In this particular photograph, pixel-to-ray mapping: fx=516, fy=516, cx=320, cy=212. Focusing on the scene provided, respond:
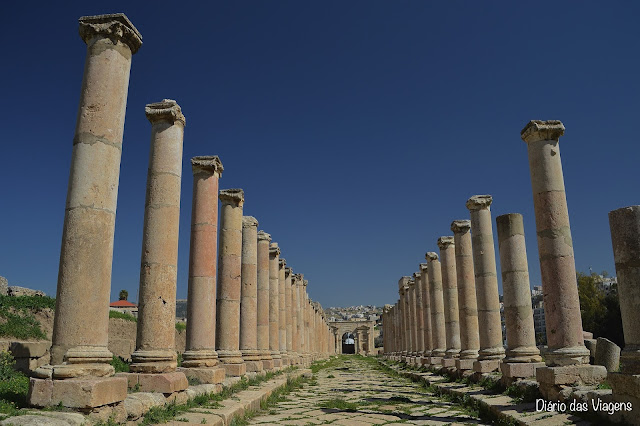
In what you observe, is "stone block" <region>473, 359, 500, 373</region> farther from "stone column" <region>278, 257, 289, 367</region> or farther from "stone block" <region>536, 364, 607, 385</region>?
"stone column" <region>278, 257, 289, 367</region>

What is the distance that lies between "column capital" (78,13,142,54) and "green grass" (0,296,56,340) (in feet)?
38.3

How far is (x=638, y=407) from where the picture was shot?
6.27 meters

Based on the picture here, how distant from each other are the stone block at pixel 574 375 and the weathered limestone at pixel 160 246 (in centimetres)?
664

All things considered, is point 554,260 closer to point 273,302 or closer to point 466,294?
point 466,294

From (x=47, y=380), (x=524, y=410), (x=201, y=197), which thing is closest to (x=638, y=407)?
(x=524, y=410)

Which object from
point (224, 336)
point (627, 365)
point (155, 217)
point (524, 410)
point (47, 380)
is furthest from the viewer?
point (224, 336)

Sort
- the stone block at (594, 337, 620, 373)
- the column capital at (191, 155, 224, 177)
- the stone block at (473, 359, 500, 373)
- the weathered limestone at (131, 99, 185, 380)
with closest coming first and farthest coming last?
1. the weathered limestone at (131, 99, 185, 380)
2. the column capital at (191, 155, 224, 177)
3. the stone block at (473, 359, 500, 373)
4. the stone block at (594, 337, 620, 373)

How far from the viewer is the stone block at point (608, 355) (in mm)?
14966

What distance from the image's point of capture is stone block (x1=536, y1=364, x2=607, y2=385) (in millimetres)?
8914

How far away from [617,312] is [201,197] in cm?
3453

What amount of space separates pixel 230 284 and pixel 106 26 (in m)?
8.48

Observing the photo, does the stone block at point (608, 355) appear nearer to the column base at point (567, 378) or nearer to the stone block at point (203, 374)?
the column base at point (567, 378)

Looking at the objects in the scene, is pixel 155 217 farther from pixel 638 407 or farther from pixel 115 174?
pixel 638 407

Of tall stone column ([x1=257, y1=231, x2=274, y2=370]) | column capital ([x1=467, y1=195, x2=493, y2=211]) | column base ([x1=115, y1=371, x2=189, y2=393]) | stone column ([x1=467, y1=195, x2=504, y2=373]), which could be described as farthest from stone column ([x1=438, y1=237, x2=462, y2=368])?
column base ([x1=115, y1=371, x2=189, y2=393])
